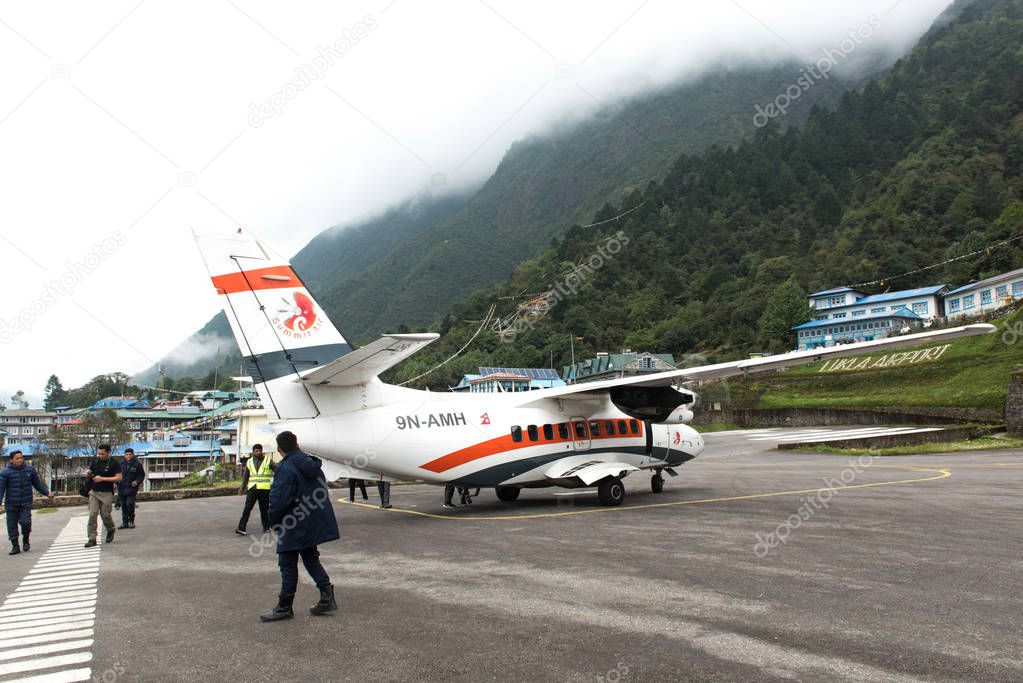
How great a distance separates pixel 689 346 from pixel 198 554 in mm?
93744

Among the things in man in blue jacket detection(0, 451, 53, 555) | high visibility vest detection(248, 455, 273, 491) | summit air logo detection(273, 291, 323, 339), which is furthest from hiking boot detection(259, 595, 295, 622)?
man in blue jacket detection(0, 451, 53, 555)

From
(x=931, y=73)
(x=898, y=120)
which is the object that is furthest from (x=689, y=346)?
(x=931, y=73)

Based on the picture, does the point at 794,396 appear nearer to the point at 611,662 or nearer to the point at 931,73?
the point at 611,662

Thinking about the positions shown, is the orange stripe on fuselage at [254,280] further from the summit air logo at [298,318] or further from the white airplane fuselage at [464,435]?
the white airplane fuselage at [464,435]

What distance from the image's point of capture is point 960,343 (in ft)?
180

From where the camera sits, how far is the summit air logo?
13156 mm

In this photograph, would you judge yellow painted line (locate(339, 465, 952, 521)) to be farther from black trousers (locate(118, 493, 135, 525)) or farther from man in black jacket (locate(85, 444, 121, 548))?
man in black jacket (locate(85, 444, 121, 548))

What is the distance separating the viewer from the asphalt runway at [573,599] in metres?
5.32

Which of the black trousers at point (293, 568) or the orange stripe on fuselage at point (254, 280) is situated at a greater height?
the orange stripe on fuselage at point (254, 280)

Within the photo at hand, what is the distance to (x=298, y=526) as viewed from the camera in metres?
6.86

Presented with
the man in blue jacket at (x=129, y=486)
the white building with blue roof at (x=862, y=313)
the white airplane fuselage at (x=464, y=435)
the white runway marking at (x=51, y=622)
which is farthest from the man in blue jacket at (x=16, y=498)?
the white building with blue roof at (x=862, y=313)

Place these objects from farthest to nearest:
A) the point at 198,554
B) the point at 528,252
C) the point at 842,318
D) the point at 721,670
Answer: the point at 528,252
the point at 842,318
the point at 198,554
the point at 721,670

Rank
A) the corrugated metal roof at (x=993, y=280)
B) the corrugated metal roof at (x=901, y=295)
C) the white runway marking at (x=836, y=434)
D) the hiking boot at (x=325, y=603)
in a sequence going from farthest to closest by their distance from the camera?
the corrugated metal roof at (x=901, y=295) < the corrugated metal roof at (x=993, y=280) < the white runway marking at (x=836, y=434) < the hiking boot at (x=325, y=603)

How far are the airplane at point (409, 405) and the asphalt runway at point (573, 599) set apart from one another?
4.74ft
